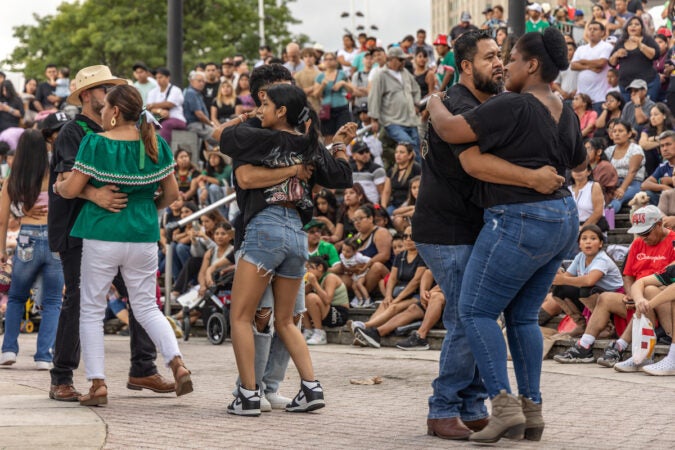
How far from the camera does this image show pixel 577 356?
1020cm

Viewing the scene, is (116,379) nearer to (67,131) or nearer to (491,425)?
(67,131)

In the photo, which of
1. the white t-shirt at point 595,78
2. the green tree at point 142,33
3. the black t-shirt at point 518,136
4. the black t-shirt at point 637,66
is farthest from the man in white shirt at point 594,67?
the green tree at point 142,33

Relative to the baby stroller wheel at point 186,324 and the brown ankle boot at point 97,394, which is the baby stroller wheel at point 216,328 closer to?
the baby stroller wheel at point 186,324

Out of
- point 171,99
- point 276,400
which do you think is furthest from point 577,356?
point 171,99

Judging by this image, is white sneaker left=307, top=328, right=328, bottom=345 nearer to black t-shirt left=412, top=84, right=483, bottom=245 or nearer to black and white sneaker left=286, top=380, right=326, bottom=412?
black and white sneaker left=286, top=380, right=326, bottom=412

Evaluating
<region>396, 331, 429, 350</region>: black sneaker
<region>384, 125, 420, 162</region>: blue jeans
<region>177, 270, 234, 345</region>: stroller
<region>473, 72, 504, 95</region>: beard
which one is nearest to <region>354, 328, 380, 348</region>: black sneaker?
<region>396, 331, 429, 350</region>: black sneaker

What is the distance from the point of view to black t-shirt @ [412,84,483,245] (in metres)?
5.87

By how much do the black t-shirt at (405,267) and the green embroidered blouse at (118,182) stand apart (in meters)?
5.81

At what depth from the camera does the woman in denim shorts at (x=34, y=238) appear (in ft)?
30.0

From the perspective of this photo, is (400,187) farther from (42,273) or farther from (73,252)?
(73,252)

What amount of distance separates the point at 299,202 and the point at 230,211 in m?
9.79

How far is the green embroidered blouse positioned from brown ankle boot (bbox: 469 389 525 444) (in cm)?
254

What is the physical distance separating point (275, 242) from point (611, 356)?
4.42 meters

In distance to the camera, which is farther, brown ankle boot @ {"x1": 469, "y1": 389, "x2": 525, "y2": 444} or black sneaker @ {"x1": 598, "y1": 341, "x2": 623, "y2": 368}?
black sneaker @ {"x1": 598, "y1": 341, "x2": 623, "y2": 368}
